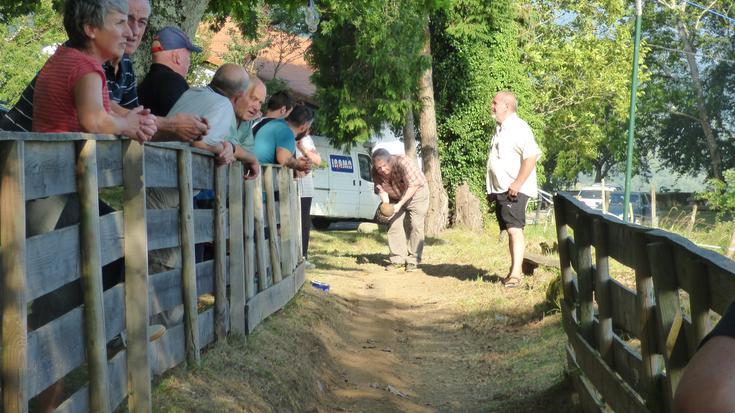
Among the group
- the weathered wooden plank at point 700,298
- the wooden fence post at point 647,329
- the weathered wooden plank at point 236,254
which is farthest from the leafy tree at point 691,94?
the weathered wooden plank at point 700,298

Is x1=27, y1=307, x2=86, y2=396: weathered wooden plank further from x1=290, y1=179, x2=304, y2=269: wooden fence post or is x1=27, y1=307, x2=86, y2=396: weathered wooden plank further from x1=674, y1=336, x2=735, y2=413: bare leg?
x1=290, y1=179, x2=304, y2=269: wooden fence post

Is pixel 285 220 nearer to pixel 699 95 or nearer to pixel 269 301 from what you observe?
pixel 269 301

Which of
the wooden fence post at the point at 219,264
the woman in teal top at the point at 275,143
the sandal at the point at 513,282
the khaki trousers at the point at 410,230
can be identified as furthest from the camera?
the khaki trousers at the point at 410,230

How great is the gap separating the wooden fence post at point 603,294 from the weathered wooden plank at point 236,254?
8.25 feet

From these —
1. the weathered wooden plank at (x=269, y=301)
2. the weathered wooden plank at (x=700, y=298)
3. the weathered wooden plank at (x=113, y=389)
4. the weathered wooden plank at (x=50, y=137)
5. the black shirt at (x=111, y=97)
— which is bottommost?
the weathered wooden plank at (x=269, y=301)

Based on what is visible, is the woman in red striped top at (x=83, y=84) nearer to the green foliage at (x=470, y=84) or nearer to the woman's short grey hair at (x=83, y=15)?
the woman's short grey hair at (x=83, y=15)

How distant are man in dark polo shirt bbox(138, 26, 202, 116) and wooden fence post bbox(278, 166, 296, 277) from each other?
2959 mm

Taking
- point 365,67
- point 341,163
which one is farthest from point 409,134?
point 341,163

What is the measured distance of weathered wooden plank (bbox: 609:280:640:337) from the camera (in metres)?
4.73

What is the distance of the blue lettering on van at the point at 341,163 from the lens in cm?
2881

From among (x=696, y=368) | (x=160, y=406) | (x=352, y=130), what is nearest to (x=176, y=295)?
(x=160, y=406)

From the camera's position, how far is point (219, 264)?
21.8 ft

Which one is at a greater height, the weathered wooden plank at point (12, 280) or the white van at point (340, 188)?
the weathered wooden plank at point (12, 280)

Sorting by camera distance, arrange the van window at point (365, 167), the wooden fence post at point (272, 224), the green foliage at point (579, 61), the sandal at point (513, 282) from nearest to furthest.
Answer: the wooden fence post at point (272, 224) → the sandal at point (513, 282) → the van window at point (365, 167) → the green foliage at point (579, 61)
